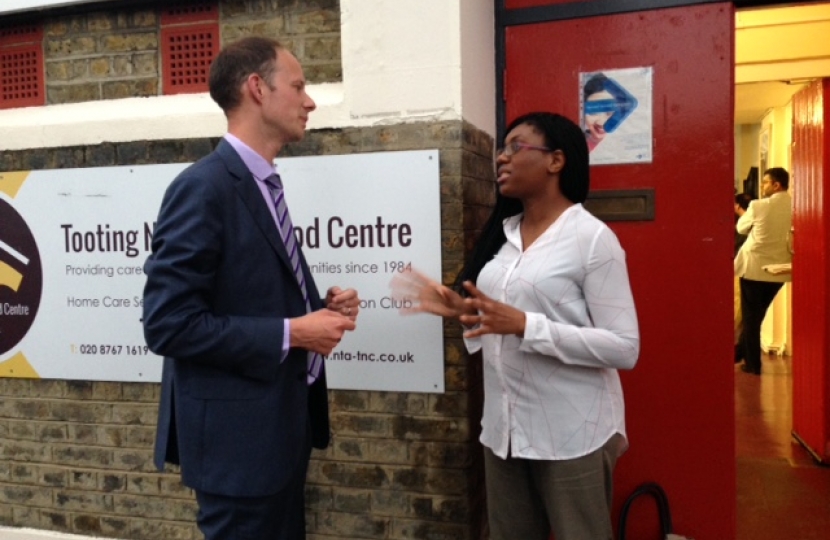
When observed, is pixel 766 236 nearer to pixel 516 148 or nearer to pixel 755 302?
pixel 755 302

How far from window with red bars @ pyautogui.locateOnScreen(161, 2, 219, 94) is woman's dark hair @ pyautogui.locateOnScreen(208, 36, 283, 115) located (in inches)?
51.8

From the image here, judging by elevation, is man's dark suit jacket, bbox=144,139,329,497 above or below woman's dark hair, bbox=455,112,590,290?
below

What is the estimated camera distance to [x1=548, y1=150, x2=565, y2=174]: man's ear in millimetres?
2205

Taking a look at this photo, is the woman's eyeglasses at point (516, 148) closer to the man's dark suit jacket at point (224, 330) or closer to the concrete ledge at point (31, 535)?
the man's dark suit jacket at point (224, 330)

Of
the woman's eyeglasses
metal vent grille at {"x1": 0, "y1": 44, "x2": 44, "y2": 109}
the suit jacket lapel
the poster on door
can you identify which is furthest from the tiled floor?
metal vent grille at {"x1": 0, "y1": 44, "x2": 44, "y2": 109}

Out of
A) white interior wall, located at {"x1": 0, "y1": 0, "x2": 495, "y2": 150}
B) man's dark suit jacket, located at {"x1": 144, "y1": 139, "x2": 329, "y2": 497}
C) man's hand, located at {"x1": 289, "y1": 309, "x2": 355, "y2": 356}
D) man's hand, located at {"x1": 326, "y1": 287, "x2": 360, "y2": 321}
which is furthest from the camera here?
white interior wall, located at {"x1": 0, "y1": 0, "x2": 495, "y2": 150}

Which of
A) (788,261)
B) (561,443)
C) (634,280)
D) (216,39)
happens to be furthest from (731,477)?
(788,261)

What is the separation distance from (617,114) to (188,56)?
6.43 ft

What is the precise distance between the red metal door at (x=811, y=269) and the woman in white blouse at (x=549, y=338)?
253 centimetres

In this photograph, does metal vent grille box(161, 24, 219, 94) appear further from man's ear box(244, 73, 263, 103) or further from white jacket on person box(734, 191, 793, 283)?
white jacket on person box(734, 191, 793, 283)

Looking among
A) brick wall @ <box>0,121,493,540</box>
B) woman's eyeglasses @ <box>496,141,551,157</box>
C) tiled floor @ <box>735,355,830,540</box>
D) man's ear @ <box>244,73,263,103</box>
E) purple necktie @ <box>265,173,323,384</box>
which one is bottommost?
tiled floor @ <box>735,355,830,540</box>

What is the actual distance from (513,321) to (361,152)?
123 centimetres

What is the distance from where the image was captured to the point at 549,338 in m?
2.02

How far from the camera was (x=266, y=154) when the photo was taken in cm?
212
